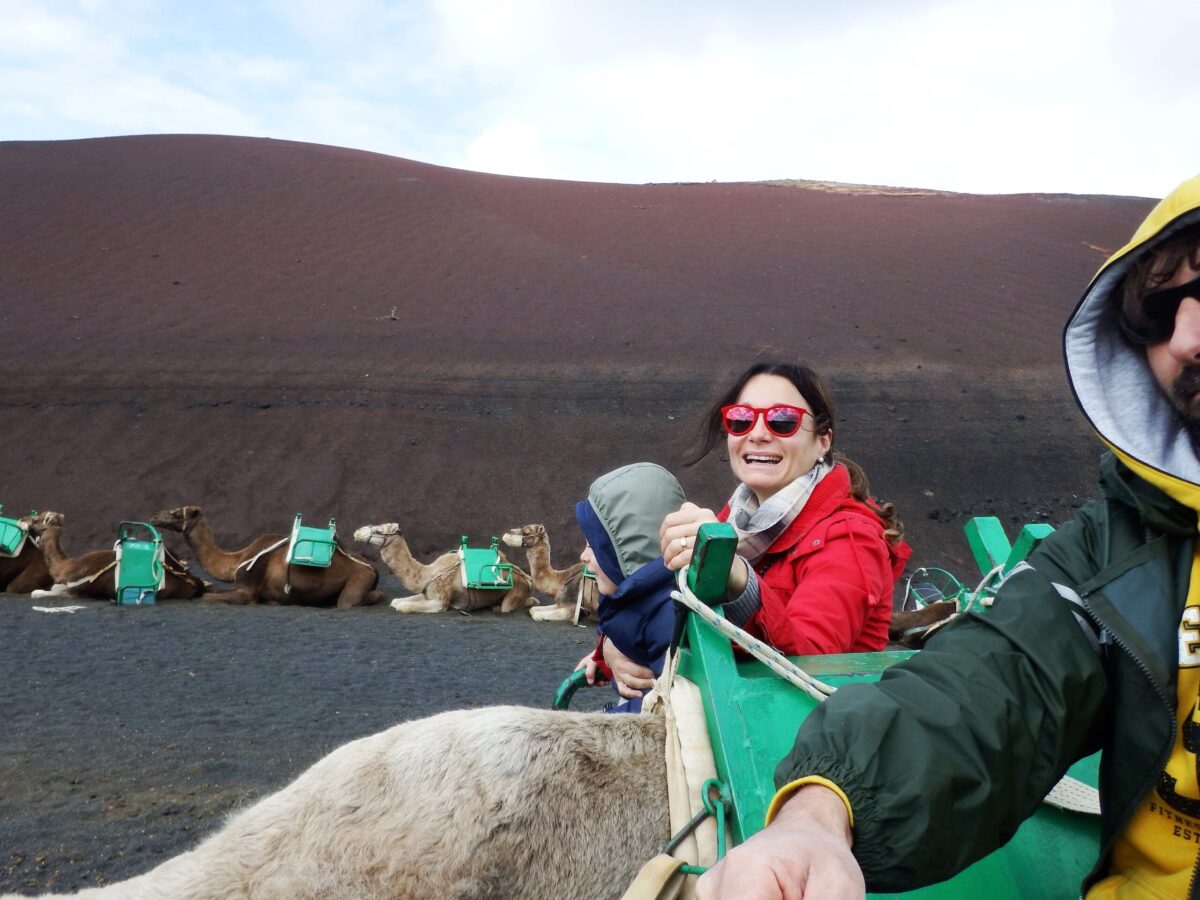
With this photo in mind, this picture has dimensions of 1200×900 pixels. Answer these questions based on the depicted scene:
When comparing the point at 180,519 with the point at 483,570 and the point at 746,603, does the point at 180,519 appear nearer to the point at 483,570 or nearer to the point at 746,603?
the point at 483,570

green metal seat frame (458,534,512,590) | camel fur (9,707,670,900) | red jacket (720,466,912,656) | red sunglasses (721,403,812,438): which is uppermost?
red sunglasses (721,403,812,438)

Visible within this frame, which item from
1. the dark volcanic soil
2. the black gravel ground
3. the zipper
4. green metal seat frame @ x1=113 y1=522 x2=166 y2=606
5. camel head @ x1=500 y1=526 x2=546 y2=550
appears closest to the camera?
the zipper

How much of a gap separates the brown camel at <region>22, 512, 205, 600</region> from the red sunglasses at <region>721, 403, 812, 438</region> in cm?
911

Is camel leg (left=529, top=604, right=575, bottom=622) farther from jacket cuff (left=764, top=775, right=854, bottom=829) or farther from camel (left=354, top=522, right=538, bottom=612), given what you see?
jacket cuff (left=764, top=775, right=854, bottom=829)

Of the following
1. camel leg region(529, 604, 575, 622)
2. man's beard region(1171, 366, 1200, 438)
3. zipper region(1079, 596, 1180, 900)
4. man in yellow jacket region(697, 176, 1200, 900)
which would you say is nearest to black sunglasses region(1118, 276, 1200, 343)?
man in yellow jacket region(697, 176, 1200, 900)

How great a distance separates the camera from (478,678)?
7.52 metres

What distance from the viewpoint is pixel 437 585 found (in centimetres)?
1095

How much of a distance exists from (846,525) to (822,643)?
1.54 ft

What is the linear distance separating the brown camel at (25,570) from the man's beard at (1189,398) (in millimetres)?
12060

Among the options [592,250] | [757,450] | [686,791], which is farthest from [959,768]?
[592,250]

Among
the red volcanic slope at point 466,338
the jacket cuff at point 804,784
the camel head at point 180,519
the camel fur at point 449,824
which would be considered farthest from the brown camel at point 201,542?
the jacket cuff at point 804,784

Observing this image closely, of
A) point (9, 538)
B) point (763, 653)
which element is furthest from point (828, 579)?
point (9, 538)

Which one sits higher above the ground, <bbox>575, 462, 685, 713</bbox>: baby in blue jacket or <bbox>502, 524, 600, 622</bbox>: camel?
<bbox>575, 462, 685, 713</bbox>: baby in blue jacket

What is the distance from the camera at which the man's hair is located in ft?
4.78
